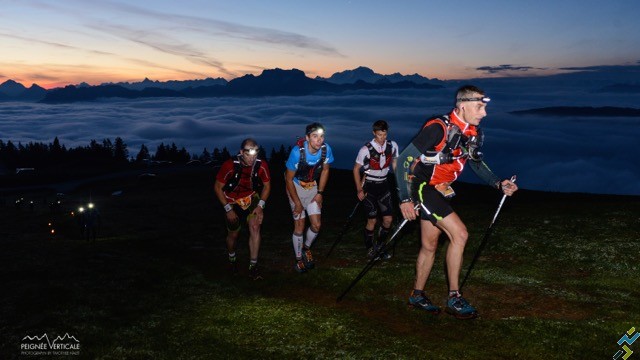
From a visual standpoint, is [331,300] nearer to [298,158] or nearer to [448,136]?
[298,158]

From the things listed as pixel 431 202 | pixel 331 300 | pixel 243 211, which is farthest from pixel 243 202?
pixel 431 202

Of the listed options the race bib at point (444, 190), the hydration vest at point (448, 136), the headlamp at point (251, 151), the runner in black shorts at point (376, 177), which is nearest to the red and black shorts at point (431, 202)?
the race bib at point (444, 190)

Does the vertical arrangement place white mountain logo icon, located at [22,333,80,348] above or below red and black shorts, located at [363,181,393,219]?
below

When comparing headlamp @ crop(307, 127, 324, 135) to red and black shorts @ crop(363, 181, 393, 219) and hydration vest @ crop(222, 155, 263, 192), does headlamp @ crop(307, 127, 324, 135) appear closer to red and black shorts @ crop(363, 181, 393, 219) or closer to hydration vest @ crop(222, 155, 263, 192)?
hydration vest @ crop(222, 155, 263, 192)

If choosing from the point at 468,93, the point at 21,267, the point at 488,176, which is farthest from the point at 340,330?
the point at 21,267

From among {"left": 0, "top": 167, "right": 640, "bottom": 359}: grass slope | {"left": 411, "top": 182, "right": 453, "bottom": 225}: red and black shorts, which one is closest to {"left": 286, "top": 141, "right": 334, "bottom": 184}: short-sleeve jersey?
{"left": 0, "top": 167, "right": 640, "bottom": 359}: grass slope

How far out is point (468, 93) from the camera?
671 centimetres

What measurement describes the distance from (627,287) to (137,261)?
11.1 metres

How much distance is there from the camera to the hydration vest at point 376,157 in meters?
11.8

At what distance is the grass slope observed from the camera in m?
6.22

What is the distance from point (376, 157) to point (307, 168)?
233 centimetres

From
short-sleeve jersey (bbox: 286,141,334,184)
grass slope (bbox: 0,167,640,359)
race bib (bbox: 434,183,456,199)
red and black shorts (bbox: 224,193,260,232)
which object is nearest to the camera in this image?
grass slope (bbox: 0,167,640,359)

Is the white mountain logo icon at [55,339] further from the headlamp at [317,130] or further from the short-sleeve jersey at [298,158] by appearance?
the headlamp at [317,130]

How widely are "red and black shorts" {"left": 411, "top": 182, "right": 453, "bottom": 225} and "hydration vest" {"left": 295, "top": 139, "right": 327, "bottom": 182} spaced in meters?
3.45
